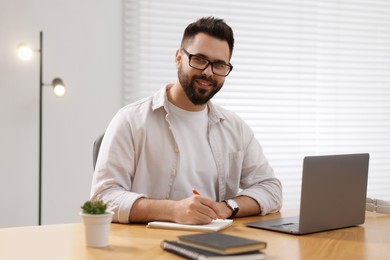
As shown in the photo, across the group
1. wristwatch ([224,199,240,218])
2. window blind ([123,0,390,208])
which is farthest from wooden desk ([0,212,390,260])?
window blind ([123,0,390,208])

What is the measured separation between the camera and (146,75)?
355 centimetres

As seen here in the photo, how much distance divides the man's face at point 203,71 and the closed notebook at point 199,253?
2.86 ft

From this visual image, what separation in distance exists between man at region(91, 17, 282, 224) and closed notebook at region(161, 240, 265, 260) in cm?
51

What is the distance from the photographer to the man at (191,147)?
83.4 inches

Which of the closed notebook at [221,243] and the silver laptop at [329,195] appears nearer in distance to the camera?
the closed notebook at [221,243]

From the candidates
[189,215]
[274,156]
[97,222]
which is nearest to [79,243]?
[97,222]

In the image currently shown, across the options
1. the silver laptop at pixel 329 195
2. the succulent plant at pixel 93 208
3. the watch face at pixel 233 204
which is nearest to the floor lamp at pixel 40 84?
the watch face at pixel 233 204

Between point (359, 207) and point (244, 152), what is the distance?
0.62 metres

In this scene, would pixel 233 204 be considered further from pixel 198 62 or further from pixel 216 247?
pixel 216 247

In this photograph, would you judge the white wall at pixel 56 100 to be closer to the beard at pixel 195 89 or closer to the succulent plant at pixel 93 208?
the beard at pixel 195 89

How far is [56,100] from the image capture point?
11.0ft

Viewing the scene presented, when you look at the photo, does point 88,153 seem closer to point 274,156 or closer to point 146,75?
point 146,75

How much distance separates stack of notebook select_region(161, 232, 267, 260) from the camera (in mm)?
1332

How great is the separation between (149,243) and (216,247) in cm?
31
